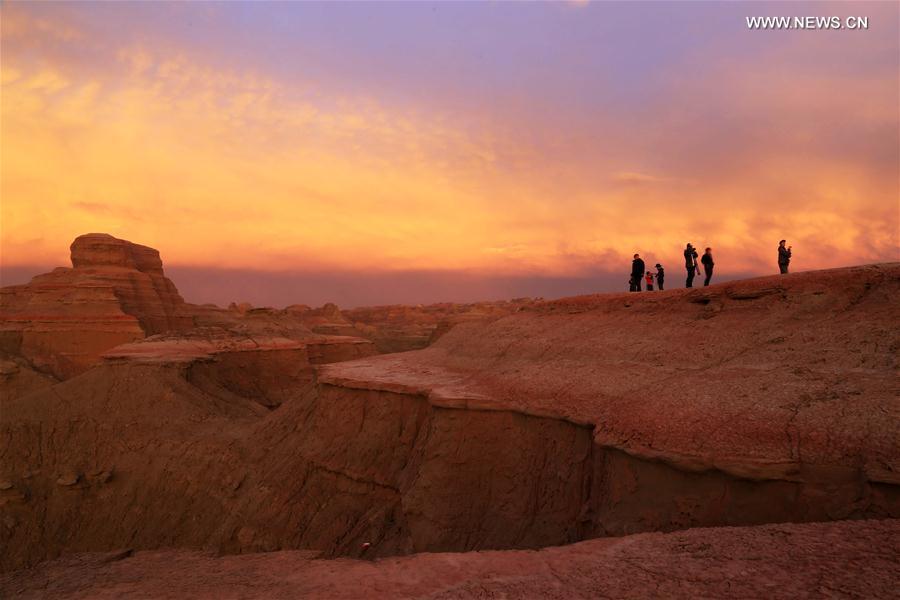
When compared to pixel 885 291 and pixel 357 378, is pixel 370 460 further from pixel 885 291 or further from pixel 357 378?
pixel 885 291

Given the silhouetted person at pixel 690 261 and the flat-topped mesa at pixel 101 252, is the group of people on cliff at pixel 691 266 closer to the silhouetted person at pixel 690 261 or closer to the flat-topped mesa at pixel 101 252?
the silhouetted person at pixel 690 261

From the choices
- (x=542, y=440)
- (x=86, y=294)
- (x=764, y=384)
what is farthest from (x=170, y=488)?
(x=86, y=294)

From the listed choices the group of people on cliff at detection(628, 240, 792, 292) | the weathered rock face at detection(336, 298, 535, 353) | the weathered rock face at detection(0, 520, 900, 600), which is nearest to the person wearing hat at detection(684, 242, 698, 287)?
the group of people on cliff at detection(628, 240, 792, 292)

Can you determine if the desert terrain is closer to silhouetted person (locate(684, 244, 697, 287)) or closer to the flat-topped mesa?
silhouetted person (locate(684, 244, 697, 287))

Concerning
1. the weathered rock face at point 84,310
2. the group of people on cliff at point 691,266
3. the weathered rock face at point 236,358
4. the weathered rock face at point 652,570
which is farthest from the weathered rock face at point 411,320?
the weathered rock face at point 652,570

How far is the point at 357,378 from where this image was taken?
46.1 ft

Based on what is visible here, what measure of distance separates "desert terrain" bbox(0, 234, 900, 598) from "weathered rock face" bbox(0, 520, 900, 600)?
0.03 m

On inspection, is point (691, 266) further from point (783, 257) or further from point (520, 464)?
point (520, 464)

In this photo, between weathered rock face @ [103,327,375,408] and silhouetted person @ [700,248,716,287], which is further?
weathered rock face @ [103,327,375,408]

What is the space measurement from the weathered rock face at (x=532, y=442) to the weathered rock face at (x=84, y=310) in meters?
15.2

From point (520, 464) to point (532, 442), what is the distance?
44 centimetres

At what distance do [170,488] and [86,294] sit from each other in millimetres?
24113

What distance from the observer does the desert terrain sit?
5227 mm

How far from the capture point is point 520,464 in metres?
9.45
